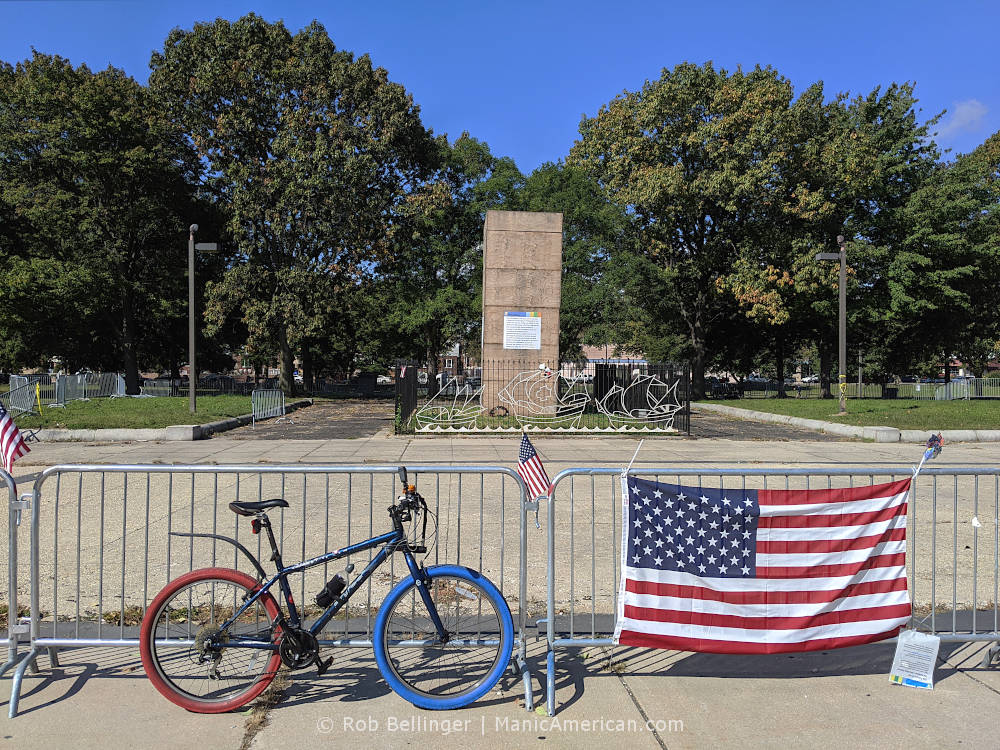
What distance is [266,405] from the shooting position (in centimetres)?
2397

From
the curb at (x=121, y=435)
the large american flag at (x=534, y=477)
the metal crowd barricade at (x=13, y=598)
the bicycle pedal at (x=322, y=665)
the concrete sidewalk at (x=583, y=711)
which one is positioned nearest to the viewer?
the concrete sidewalk at (x=583, y=711)

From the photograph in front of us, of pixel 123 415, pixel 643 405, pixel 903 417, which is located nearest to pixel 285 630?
pixel 643 405

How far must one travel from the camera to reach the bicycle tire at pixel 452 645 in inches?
148

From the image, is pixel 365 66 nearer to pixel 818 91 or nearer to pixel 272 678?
pixel 818 91

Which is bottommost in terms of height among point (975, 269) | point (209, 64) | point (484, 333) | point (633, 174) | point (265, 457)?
point (265, 457)

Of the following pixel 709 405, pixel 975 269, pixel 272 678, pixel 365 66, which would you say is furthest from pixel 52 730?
pixel 975 269

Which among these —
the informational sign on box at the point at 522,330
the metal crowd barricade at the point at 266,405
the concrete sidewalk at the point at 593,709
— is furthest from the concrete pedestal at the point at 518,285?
the concrete sidewalk at the point at 593,709

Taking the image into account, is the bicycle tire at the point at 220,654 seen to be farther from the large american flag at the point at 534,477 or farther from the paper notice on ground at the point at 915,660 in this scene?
the paper notice on ground at the point at 915,660

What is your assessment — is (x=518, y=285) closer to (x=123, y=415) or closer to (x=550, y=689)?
(x=123, y=415)

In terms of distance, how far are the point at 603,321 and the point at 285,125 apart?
18.1 metres

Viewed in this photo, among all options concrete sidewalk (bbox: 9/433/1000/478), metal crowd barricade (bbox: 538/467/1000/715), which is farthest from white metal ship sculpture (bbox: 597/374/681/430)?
metal crowd barricade (bbox: 538/467/1000/715)

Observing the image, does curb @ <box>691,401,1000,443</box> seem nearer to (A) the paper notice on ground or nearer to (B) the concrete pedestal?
(B) the concrete pedestal

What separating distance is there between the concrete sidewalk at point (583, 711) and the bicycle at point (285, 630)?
126 millimetres

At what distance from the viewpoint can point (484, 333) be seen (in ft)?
68.7
